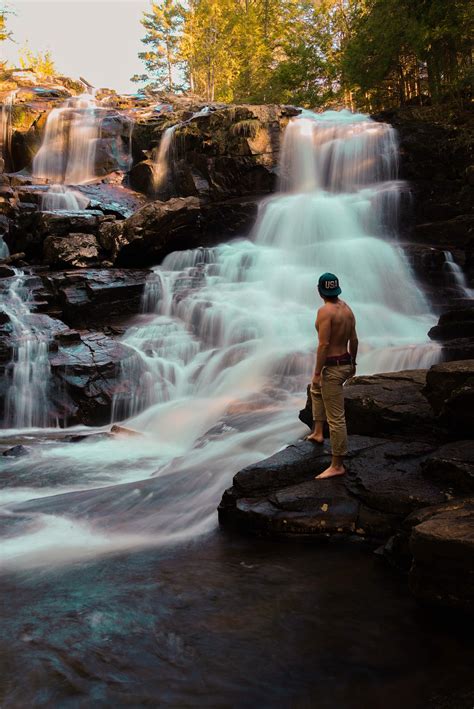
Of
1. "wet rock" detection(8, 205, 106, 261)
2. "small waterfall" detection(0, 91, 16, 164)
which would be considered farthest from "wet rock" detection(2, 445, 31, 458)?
"small waterfall" detection(0, 91, 16, 164)

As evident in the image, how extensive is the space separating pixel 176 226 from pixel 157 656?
14505 millimetres

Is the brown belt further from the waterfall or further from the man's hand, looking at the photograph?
the waterfall

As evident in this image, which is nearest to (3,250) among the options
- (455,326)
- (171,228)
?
(171,228)

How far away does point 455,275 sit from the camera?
13.4 m

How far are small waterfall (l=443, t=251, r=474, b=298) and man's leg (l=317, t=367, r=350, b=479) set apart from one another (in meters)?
9.27

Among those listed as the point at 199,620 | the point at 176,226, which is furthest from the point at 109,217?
the point at 199,620

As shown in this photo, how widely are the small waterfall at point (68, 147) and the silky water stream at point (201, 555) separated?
43.6ft

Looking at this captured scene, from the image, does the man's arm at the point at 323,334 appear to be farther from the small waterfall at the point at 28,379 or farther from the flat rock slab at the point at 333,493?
the small waterfall at the point at 28,379

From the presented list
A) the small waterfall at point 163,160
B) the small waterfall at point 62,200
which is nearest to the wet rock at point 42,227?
the small waterfall at point 62,200

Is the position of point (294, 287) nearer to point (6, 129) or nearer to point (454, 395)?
point (454, 395)

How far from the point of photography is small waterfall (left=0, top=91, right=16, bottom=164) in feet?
82.8

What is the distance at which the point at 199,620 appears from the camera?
3729 millimetres

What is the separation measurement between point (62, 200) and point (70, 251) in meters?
5.19

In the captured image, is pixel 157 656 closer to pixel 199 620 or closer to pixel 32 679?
pixel 199 620
